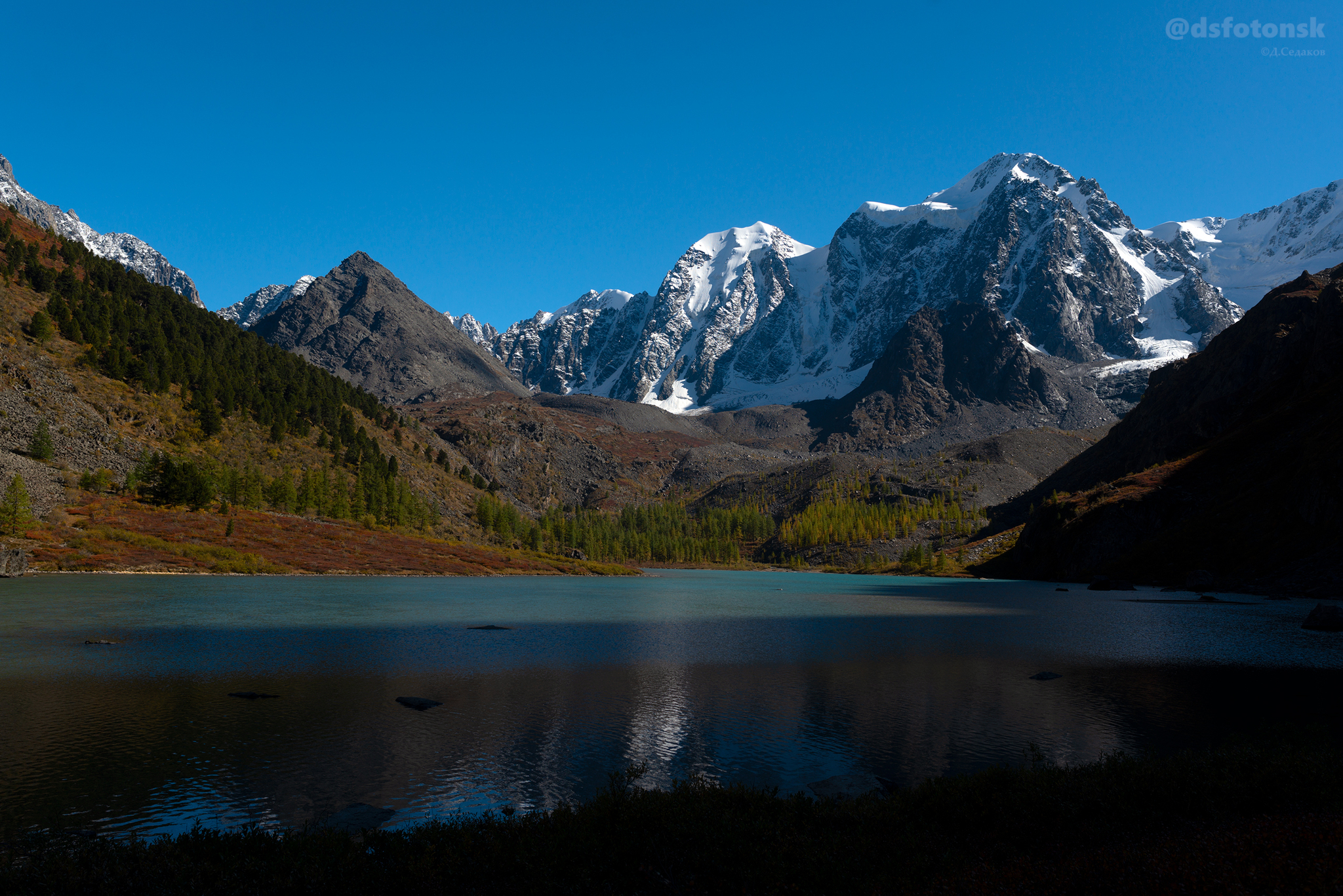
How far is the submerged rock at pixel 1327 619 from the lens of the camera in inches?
2520

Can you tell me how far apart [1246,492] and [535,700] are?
15019cm

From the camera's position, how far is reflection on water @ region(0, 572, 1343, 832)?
2239cm

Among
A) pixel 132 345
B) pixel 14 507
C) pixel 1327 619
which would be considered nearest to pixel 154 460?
pixel 14 507

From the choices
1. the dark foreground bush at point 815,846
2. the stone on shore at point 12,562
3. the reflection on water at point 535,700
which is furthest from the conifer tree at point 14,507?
the dark foreground bush at point 815,846

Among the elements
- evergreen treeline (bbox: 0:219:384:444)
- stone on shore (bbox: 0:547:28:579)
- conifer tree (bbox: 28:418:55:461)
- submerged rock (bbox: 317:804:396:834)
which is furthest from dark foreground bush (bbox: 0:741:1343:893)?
evergreen treeline (bbox: 0:219:384:444)

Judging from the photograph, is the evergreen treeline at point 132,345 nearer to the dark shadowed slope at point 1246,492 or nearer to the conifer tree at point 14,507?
the conifer tree at point 14,507

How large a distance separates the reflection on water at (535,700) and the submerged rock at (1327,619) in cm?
150

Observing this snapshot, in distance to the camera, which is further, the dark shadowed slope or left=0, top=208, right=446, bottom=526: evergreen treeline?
left=0, top=208, right=446, bottom=526: evergreen treeline

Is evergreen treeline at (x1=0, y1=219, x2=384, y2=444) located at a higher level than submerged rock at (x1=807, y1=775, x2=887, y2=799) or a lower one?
higher

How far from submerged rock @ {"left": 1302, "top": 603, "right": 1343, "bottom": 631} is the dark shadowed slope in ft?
144

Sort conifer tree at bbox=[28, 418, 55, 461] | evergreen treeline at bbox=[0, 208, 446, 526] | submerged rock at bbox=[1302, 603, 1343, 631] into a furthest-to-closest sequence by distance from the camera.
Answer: evergreen treeline at bbox=[0, 208, 446, 526], conifer tree at bbox=[28, 418, 55, 461], submerged rock at bbox=[1302, 603, 1343, 631]

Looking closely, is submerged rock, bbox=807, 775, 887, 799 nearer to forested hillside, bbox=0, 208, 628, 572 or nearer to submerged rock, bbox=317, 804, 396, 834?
submerged rock, bbox=317, 804, 396, 834

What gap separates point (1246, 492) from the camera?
134 metres

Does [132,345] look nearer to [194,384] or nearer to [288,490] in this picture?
[194,384]
